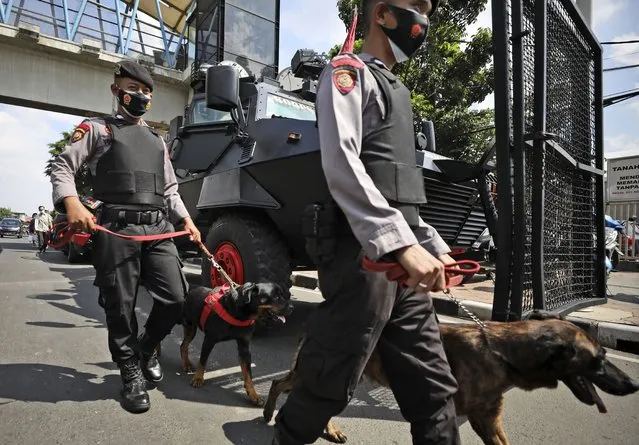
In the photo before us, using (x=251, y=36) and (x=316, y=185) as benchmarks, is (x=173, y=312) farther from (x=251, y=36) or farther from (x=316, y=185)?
(x=251, y=36)

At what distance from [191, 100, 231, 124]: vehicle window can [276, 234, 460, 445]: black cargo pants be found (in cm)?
443

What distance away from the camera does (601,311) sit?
5.20m

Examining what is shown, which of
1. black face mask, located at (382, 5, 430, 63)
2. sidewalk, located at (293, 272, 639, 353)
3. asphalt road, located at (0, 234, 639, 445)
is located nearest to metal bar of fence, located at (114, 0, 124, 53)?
sidewalk, located at (293, 272, 639, 353)

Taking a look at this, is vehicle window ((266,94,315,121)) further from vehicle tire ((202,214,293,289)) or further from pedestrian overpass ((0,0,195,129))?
pedestrian overpass ((0,0,195,129))

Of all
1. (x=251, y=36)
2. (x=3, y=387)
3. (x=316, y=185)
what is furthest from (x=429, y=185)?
(x=251, y=36)

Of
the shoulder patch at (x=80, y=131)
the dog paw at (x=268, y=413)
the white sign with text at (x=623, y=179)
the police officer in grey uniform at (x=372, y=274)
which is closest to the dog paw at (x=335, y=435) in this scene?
the dog paw at (x=268, y=413)

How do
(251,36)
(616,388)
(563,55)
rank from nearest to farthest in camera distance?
(616,388), (563,55), (251,36)

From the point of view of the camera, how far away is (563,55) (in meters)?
3.74

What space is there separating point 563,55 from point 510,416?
9.87ft

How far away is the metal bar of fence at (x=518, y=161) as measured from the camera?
289 centimetres

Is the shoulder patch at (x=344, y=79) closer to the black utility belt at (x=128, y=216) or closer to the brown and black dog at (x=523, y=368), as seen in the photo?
the brown and black dog at (x=523, y=368)

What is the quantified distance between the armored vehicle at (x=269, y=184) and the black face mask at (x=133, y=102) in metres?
0.82

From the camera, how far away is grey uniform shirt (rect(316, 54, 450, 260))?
1174mm

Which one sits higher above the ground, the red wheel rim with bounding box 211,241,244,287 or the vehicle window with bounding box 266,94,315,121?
the vehicle window with bounding box 266,94,315,121
